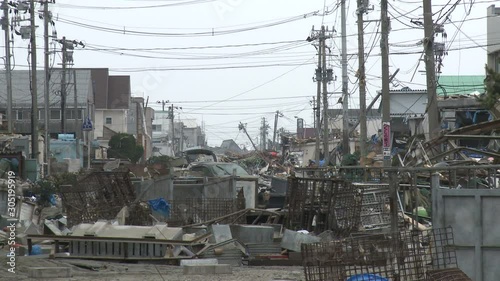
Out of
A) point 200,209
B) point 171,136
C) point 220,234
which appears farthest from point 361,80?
point 171,136

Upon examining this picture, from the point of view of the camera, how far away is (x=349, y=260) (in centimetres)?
1051

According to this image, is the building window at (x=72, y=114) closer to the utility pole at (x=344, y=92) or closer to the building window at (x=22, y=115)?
the building window at (x=22, y=115)

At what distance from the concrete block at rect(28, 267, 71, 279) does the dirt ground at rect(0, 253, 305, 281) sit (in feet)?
0.39

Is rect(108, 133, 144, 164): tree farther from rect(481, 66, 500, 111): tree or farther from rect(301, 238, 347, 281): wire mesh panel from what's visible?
rect(301, 238, 347, 281): wire mesh panel

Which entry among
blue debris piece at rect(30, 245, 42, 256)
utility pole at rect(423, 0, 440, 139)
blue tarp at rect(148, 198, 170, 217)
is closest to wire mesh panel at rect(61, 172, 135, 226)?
blue tarp at rect(148, 198, 170, 217)

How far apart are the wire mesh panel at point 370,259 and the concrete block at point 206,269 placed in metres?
4.05

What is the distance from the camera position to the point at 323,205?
65.2 ft

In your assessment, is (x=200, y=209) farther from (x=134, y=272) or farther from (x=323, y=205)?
(x=134, y=272)

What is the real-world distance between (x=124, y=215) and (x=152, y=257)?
13.6 ft

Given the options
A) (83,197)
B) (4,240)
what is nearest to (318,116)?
(83,197)

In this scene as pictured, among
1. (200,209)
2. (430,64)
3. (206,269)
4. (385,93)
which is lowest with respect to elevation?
(206,269)

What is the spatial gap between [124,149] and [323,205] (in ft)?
168

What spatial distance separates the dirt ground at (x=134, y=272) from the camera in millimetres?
14281

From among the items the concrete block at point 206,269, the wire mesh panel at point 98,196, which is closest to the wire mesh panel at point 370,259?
the concrete block at point 206,269
